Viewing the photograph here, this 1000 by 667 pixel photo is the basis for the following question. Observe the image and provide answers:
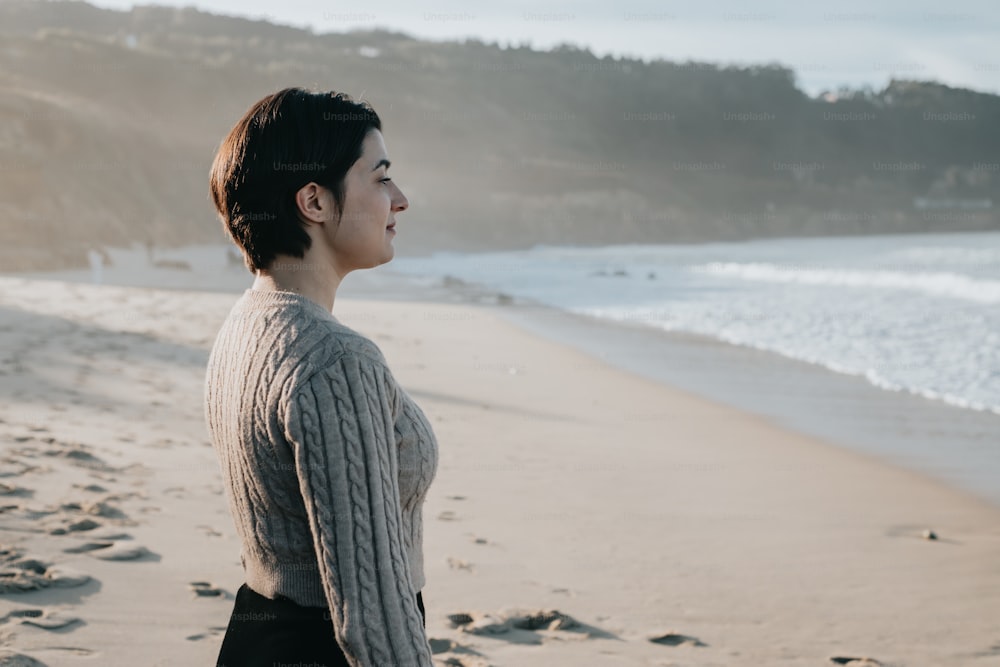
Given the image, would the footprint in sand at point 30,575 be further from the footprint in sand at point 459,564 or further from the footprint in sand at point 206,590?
the footprint in sand at point 459,564

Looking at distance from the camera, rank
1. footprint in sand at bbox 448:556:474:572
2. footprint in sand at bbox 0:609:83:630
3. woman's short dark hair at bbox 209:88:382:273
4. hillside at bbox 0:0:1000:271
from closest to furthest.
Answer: woman's short dark hair at bbox 209:88:382:273
footprint in sand at bbox 0:609:83:630
footprint in sand at bbox 448:556:474:572
hillside at bbox 0:0:1000:271

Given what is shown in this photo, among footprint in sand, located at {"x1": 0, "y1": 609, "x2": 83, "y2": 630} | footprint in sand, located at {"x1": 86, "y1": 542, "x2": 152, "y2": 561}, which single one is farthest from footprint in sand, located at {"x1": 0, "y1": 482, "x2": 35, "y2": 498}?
footprint in sand, located at {"x1": 0, "y1": 609, "x2": 83, "y2": 630}

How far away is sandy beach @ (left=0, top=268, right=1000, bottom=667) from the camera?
11.9ft

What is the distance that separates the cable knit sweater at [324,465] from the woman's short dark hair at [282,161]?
10 centimetres

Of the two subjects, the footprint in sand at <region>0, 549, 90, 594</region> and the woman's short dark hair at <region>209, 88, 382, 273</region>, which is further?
the footprint in sand at <region>0, 549, 90, 594</region>

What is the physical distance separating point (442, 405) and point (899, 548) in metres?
4.19

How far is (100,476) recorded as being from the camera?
203 inches

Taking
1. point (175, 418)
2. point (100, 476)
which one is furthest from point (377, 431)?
point (175, 418)

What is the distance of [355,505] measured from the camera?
1.30 m

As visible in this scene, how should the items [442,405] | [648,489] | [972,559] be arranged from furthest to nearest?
1. [442,405]
2. [648,489]
3. [972,559]

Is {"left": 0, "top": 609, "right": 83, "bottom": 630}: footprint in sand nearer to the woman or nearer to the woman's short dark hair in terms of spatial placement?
the woman

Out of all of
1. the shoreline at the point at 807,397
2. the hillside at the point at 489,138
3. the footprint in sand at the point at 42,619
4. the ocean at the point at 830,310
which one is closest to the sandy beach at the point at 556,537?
the footprint in sand at the point at 42,619

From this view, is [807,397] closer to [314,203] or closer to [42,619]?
[42,619]

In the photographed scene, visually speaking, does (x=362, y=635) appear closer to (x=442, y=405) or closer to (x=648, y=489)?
(x=648, y=489)
